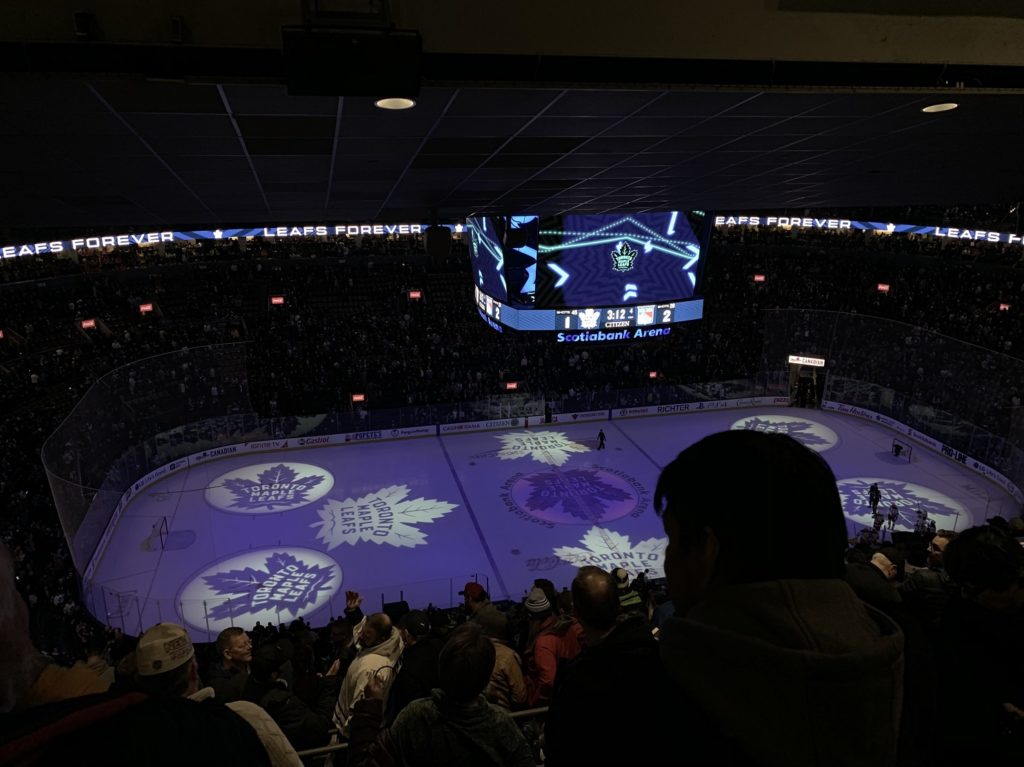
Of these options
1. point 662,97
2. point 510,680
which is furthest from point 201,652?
point 662,97

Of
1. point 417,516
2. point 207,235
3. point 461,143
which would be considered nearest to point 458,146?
point 461,143

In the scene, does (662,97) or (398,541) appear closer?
(662,97)

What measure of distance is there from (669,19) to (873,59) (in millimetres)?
1285

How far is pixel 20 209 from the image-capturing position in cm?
905

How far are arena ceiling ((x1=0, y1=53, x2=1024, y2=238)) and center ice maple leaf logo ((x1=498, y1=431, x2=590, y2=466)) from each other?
12.9 m

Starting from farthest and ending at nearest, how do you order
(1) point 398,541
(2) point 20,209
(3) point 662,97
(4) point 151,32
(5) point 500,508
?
(5) point 500,508 < (1) point 398,541 < (2) point 20,209 < (3) point 662,97 < (4) point 151,32

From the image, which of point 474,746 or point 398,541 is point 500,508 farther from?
point 474,746

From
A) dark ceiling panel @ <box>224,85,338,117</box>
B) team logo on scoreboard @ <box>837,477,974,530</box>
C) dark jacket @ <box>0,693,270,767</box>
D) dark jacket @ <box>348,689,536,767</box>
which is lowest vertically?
team logo on scoreboard @ <box>837,477,974,530</box>

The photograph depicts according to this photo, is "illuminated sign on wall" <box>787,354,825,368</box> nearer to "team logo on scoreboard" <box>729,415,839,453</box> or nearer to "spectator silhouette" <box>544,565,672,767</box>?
"team logo on scoreboard" <box>729,415,839,453</box>

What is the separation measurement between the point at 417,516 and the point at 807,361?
17.4m

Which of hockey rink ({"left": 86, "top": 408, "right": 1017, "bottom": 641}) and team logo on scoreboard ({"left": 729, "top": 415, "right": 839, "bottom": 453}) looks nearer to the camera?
hockey rink ({"left": 86, "top": 408, "right": 1017, "bottom": 641})

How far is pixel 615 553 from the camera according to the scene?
51.9 ft

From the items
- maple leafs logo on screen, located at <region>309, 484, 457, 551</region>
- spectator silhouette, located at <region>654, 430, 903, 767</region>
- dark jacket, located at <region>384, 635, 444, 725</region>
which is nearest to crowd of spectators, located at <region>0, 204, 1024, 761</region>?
maple leafs logo on screen, located at <region>309, 484, 457, 551</region>

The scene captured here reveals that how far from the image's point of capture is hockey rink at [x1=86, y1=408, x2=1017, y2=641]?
14.2m
